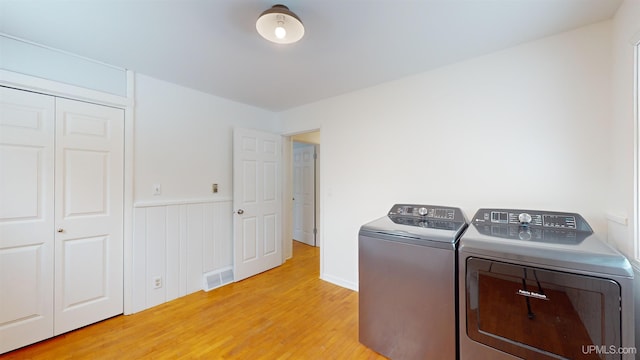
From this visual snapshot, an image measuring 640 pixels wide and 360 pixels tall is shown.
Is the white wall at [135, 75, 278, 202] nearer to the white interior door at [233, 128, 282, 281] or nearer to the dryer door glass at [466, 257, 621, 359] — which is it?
the white interior door at [233, 128, 282, 281]

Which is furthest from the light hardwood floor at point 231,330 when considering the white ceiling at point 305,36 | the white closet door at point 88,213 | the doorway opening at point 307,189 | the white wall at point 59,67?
the white ceiling at point 305,36

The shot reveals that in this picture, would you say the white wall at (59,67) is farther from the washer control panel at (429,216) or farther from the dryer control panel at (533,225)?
the dryer control panel at (533,225)

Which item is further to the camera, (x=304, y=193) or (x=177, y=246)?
(x=304, y=193)

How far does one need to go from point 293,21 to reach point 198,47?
0.93 meters

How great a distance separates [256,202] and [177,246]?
41.4 inches

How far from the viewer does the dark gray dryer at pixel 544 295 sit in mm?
1085

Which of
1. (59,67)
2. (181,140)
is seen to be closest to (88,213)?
(181,140)

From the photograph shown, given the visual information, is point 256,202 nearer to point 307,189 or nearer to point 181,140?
point 181,140

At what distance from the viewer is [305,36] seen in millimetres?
1739

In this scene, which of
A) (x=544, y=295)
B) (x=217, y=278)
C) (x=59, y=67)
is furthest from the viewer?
(x=217, y=278)

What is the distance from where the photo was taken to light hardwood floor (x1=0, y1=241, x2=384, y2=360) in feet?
5.83

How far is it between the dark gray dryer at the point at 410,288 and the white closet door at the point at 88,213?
Result: 7.53 feet

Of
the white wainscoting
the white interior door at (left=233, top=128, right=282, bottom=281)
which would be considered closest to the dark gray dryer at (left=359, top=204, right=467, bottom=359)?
the white interior door at (left=233, top=128, right=282, bottom=281)

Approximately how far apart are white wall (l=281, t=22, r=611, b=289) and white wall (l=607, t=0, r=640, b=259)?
88mm
